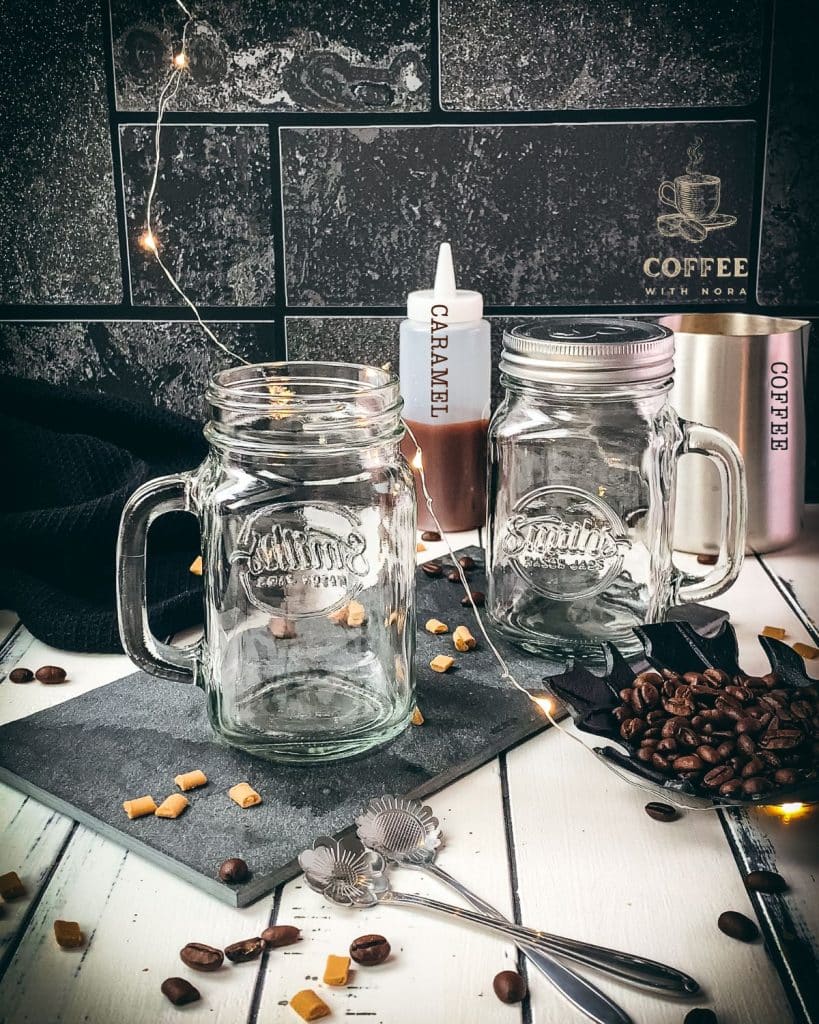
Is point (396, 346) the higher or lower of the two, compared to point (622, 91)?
lower

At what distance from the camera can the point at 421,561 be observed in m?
1.21

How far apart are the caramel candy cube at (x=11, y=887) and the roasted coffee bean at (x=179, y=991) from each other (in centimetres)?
14

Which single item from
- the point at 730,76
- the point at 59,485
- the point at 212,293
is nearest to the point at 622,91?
the point at 730,76

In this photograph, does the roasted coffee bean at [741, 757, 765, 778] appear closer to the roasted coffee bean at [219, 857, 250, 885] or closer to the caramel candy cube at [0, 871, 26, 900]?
the roasted coffee bean at [219, 857, 250, 885]

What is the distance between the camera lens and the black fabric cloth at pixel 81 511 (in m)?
1.04

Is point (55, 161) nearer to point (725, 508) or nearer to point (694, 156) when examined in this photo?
point (694, 156)

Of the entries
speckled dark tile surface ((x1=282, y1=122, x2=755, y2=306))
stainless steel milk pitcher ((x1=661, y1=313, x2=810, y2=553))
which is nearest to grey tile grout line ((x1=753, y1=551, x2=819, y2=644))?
stainless steel milk pitcher ((x1=661, y1=313, x2=810, y2=553))

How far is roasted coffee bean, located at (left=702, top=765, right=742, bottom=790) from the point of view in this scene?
0.71 metres

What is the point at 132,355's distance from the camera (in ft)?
4.65

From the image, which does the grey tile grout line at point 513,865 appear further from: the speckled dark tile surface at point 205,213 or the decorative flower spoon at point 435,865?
the speckled dark tile surface at point 205,213

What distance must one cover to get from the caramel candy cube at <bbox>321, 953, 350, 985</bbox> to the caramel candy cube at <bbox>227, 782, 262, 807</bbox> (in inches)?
A: 6.1

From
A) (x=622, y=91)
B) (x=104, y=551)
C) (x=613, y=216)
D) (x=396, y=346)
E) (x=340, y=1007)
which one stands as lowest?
(x=340, y=1007)

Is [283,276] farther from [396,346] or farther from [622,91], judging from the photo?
[622,91]

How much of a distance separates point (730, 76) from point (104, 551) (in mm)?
874
